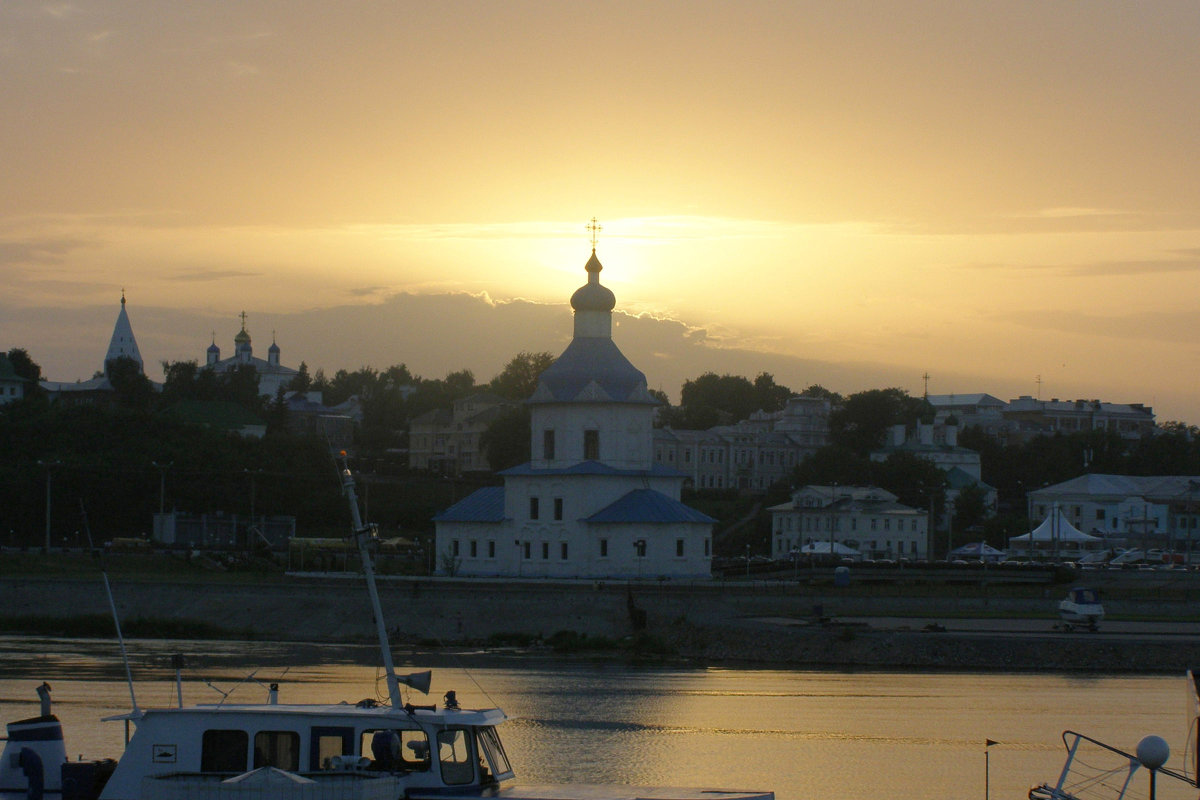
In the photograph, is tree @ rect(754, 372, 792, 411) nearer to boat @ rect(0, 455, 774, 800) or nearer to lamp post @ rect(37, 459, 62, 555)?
lamp post @ rect(37, 459, 62, 555)

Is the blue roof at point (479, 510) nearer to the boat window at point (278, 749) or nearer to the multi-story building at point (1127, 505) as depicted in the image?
the boat window at point (278, 749)

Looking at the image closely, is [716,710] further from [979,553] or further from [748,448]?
[748,448]

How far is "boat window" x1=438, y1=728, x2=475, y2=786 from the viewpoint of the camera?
20.2m

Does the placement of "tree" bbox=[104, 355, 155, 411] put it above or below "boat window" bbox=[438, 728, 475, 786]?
above

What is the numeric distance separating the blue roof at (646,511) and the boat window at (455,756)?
1889 inches

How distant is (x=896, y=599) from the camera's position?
63.6 meters

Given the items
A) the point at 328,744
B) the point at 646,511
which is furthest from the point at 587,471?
the point at 328,744

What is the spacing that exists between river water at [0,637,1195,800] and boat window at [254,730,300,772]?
4689mm

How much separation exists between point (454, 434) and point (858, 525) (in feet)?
179

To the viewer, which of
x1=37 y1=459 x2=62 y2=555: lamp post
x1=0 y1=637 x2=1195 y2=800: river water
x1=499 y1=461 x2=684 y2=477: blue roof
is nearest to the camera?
x1=0 y1=637 x2=1195 y2=800: river water

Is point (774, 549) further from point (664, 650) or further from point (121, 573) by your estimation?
point (664, 650)

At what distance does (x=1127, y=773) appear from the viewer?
28.1 meters

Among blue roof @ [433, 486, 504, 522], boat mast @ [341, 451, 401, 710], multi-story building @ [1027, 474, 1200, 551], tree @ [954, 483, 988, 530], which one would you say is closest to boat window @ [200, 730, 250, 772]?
boat mast @ [341, 451, 401, 710]

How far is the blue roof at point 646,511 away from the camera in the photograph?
2694 inches
